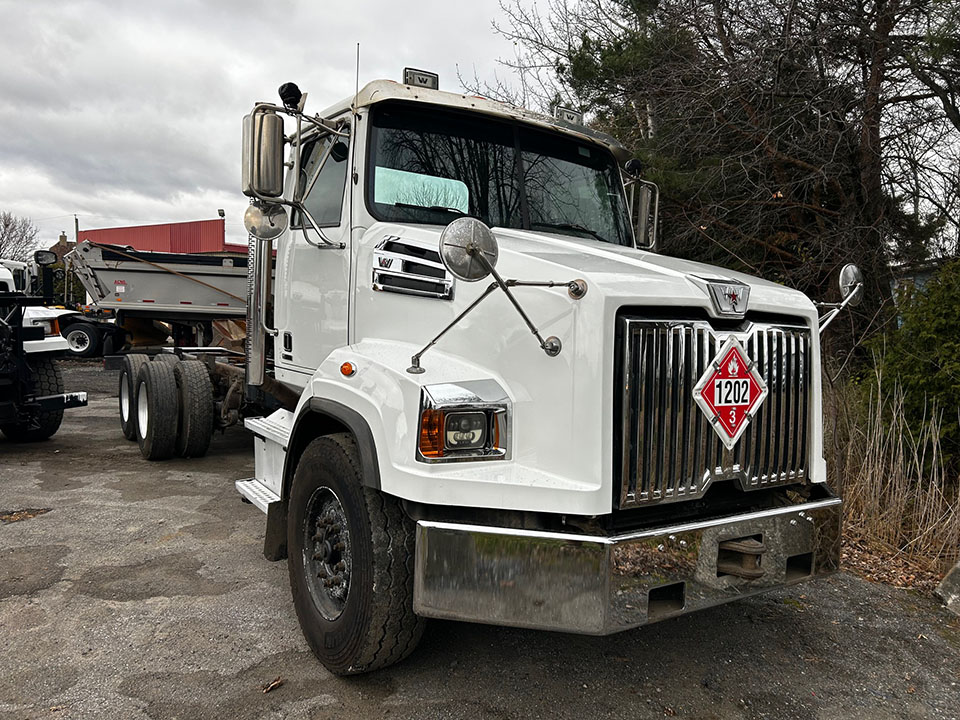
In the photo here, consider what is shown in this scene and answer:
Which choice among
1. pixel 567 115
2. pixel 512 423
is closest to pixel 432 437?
pixel 512 423

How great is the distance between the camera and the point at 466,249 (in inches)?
99.0

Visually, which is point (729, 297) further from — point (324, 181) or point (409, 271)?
point (324, 181)

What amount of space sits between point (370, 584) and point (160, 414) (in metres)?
4.81

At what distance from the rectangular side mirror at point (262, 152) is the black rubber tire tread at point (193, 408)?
4.05m

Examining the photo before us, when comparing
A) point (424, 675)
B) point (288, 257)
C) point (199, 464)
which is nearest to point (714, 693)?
point (424, 675)

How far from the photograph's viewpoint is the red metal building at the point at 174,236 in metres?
29.0

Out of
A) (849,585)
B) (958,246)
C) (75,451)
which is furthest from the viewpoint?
(75,451)

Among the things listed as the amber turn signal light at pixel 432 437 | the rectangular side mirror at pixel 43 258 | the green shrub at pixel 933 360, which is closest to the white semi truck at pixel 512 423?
the amber turn signal light at pixel 432 437

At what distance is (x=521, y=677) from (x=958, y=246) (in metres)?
6.17

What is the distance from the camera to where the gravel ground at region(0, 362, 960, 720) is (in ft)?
9.60

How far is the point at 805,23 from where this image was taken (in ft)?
25.9

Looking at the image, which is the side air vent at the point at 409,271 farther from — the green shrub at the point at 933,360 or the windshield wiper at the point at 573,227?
the green shrub at the point at 933,360

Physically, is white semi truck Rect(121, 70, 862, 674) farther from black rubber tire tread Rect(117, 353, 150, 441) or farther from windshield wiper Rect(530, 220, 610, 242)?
black rubber tire tread Rect(117, 353, 150, 441)

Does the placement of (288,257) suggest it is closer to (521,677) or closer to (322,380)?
(322,380)
